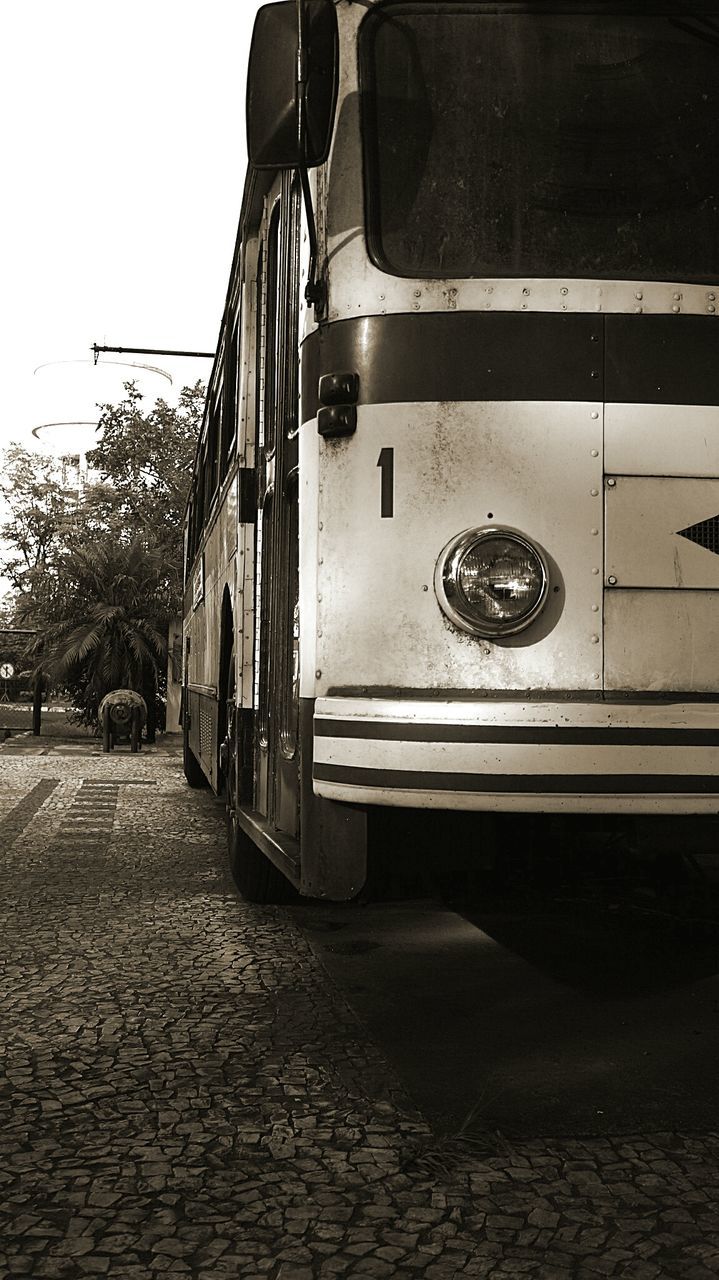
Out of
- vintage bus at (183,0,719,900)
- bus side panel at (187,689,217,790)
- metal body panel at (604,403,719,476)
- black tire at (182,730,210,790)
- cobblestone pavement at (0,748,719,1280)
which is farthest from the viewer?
black tire at (182,730,210,790)

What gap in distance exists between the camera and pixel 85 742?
19.6m

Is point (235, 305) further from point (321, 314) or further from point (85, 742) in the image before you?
point (85, 742)

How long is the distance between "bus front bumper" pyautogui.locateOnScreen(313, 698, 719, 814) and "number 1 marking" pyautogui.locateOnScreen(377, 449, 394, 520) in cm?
57

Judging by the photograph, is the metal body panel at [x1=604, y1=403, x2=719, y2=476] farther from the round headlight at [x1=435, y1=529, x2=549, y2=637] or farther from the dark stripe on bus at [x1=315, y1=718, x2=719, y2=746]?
the dark stripe on bus at [x1=315, y1=718, x2=719, y2=746]

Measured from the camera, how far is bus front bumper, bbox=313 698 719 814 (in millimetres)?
3234

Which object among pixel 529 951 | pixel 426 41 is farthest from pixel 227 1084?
pixel 426 41

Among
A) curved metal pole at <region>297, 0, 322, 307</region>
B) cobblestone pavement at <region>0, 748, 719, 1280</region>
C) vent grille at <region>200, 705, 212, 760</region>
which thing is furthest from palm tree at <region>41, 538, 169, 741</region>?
curved metal pole at <region>297, 0, 322, 307</region>

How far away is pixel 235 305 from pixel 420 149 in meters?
3.11

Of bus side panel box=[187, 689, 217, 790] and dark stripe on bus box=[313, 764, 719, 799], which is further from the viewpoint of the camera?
bus side panel box=[187, 689, 217, 790]

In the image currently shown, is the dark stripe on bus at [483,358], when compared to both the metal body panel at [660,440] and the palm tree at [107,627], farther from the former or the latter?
the palm tree at [107,627]

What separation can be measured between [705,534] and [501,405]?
25.5 inches

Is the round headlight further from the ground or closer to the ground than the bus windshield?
closer to the ground

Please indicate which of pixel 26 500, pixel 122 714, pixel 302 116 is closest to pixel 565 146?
pixel 302 116

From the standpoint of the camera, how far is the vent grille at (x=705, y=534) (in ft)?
11.3
